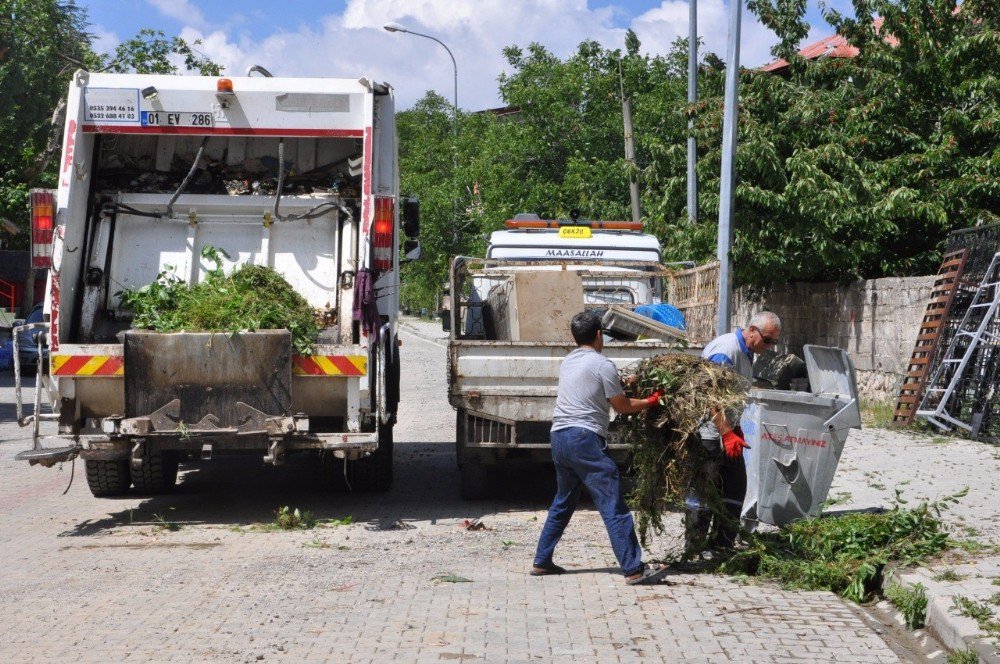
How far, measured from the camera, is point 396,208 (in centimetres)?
915

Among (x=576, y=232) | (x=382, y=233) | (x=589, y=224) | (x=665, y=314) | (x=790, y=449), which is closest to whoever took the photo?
(x=790, y=449)

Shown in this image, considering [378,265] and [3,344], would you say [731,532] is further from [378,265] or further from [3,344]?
[3,344]

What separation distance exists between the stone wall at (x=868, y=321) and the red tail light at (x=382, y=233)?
8.41 meters

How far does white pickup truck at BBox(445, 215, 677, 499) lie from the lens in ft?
28.8

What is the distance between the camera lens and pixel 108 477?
9.59 meters

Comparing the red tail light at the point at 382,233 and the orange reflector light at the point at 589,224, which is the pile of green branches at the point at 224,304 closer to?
the red tail light at the point at 382,233

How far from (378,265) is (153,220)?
6.25ft

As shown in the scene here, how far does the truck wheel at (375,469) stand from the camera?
30.9 ft

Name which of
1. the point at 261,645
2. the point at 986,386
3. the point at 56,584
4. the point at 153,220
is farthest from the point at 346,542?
the point at 986,386

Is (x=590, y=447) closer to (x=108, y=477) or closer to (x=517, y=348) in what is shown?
(x=517, y=348)

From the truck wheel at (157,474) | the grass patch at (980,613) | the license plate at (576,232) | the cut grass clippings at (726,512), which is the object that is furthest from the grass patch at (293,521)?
the license plate at (576,232)

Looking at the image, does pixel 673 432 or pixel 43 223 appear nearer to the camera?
pixel 673 432

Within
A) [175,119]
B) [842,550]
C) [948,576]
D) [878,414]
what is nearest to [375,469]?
[175,119]

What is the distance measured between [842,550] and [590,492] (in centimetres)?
158
